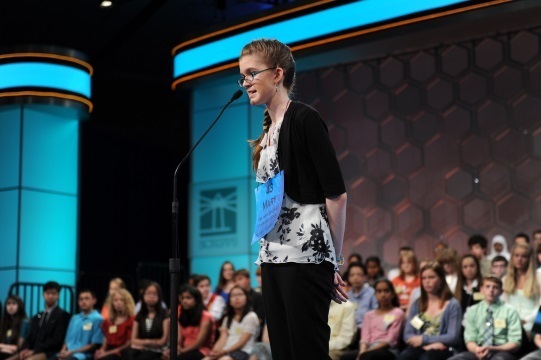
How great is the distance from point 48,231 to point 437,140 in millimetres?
4254

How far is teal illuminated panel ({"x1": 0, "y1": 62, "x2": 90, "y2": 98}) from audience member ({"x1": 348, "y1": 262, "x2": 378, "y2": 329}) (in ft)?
13.3

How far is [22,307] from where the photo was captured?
7617 mm

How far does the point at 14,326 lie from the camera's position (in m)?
7.64

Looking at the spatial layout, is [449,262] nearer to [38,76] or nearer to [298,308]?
[298,308]

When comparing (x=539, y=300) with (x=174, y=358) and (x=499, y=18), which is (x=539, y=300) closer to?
(x=499, y=18)

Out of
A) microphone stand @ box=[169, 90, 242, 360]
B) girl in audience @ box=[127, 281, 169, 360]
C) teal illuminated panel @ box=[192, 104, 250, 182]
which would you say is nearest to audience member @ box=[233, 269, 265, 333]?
girl in audience @ box=[127, 281, 169, 360]

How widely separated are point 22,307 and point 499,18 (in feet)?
16.4

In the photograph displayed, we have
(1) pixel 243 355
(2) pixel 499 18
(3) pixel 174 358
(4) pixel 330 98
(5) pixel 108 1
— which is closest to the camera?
(3) pixel 174 358

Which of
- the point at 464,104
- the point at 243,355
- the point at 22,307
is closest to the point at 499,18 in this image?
the point at 464,104

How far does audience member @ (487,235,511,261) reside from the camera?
8.05m

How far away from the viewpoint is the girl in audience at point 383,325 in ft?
18.5

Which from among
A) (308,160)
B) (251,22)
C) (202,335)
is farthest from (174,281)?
(251,22)

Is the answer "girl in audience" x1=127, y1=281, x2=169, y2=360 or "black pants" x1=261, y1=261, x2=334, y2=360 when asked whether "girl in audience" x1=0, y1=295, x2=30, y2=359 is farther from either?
"black pants" x1=261, y1=261, x2=334, y2=360

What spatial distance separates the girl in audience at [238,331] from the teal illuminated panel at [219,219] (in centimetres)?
209
